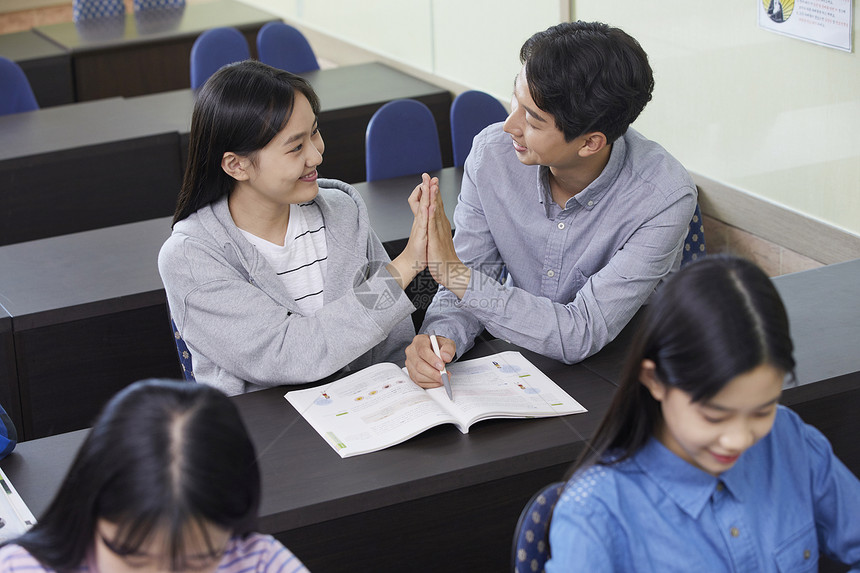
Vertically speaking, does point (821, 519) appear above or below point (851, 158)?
below

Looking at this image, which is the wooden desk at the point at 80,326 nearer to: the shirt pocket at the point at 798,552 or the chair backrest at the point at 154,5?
the shirt pocket at the point at 798,552

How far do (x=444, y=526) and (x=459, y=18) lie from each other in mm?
2646

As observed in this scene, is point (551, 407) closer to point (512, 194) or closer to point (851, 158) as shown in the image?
point (512, 194)

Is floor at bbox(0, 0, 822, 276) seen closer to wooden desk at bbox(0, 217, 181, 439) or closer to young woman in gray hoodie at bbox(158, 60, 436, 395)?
young woman in gray hoodie at bbox(158, 60, 436, 395)

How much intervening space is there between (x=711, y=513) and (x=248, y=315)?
946 millimetres

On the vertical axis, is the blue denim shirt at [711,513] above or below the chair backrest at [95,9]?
below

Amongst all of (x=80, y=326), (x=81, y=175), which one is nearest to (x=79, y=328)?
(x=80, y=326)

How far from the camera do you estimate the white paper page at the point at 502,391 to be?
5.57 ft

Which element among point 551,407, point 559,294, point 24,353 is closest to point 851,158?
point 559,294

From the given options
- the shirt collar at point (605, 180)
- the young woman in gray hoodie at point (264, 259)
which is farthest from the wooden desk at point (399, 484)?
the shirt collar at point (605, 180)

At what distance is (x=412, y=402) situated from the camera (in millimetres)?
1738

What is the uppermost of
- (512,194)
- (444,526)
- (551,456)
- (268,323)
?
(512,194)

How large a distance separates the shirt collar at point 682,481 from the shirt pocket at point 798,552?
118 mm

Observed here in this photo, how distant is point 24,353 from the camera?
2.32 m
